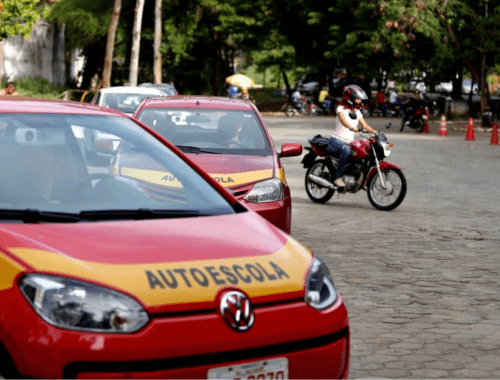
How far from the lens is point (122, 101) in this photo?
2194 centimetres

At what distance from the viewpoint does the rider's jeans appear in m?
14.2

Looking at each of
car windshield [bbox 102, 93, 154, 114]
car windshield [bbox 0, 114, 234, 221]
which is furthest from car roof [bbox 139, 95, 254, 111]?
car windshield [bbox 102, 93, 154, 114]

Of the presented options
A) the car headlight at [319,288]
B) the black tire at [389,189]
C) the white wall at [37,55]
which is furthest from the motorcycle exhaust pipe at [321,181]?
the white wall at [37,55]

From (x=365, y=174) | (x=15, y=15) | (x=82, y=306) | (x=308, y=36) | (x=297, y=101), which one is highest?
(x=15, y=15)

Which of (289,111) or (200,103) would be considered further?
(289,111)

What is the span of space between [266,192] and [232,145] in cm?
133

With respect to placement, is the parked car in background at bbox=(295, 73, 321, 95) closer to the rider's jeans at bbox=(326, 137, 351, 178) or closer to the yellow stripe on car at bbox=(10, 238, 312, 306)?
the rider's jeans at bbox=(326, 137, 351, 178)

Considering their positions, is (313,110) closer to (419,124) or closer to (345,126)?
(419,124)

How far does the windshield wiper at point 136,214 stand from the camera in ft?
14.3

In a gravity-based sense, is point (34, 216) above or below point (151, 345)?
above

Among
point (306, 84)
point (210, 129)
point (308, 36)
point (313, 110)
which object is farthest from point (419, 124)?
point (306, 84)

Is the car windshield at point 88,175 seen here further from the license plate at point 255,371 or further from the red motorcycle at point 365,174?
the red motorcycle at point 365,174

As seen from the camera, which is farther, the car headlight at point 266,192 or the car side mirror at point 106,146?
the car headlight at point 266,192

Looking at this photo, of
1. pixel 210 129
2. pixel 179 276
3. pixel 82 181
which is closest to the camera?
pixel 179 276
